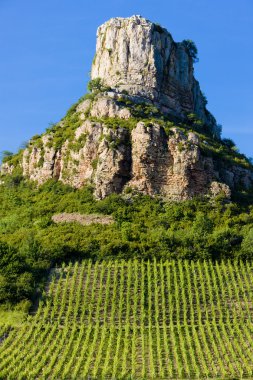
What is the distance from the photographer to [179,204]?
2638 inches

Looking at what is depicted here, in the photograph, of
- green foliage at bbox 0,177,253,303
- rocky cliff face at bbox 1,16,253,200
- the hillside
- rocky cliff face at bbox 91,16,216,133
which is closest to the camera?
the hillside

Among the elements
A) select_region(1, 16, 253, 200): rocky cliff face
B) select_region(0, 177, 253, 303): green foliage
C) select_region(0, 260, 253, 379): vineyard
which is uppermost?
select_region(1, 16, 253, 200): rocky cliff face

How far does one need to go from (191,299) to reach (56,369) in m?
13.7

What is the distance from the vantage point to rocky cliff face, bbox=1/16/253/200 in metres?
68.2

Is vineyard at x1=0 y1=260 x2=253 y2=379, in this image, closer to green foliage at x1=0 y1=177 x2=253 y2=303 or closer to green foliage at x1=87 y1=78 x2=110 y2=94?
green foliage at x1=0 y1=177 x2=253 y2=303

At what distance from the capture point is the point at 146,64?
83.8m

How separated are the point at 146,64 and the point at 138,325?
142 ft

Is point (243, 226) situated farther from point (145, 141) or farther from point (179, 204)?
point (145, 141)

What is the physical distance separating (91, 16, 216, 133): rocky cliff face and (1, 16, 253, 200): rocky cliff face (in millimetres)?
118

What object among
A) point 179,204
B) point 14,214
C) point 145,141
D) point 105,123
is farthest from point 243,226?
point 14,214

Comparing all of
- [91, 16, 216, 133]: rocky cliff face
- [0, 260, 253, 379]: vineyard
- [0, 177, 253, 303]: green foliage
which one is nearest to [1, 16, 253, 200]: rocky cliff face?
[91, 16, 216, 133]: rocky cliff face

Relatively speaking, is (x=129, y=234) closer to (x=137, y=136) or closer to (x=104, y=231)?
(x=104, y=231)

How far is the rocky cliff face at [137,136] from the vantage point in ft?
224

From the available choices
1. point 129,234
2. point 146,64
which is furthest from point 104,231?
point 146,64
